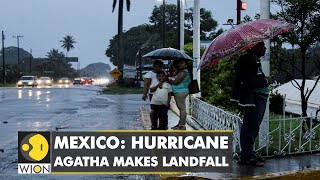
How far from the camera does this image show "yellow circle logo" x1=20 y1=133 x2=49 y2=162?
24.8 ft

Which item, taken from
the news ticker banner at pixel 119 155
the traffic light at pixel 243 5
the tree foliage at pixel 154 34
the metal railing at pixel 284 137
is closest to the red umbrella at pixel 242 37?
the metal railing at pixel 284 137

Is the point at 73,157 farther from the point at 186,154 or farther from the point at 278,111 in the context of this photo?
the point at 278,111

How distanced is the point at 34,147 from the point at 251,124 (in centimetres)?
332

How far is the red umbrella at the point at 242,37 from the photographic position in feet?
21.5

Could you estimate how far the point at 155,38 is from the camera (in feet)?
291

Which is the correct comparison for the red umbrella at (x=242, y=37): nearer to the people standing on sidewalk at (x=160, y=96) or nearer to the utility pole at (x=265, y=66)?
the utility pole at (x=265, y=66)

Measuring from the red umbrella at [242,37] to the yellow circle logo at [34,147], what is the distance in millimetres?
2805

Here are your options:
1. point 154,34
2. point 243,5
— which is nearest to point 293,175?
point 243,5

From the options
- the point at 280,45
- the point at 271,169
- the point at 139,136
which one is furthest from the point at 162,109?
the point at 271,169

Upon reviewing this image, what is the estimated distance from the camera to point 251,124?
698 cm

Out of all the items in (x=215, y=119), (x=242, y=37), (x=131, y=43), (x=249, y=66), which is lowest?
(x=215, y=119)

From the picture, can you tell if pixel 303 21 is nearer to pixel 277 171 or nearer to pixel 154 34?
pixel 277 171

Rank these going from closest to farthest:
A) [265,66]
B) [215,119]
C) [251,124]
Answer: [251,124] → [265,66] → [215,119]

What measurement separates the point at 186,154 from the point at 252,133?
3.89 feet
